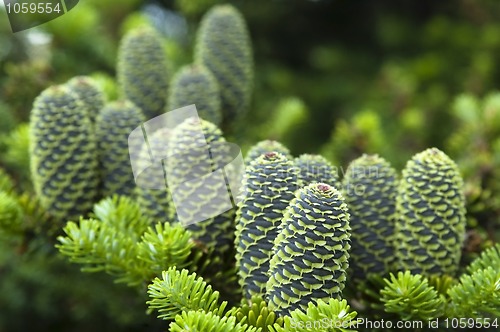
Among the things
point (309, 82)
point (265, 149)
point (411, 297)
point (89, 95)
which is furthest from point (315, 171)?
point (309, 82)

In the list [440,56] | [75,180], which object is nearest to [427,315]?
[75,180]

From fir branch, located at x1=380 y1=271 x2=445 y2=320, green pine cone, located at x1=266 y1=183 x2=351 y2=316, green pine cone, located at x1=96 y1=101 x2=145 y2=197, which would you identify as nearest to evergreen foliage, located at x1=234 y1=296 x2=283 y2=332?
green pine cone, located at x1=266 y1=183 x2=351 y2=316

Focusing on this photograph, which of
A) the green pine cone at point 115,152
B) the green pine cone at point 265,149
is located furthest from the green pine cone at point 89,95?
the green pine cone at point 265,149

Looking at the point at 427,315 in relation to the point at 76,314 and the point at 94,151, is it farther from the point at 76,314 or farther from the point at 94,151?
the point at 76,314

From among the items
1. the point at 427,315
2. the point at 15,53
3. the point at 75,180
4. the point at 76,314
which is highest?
the point at 15,53

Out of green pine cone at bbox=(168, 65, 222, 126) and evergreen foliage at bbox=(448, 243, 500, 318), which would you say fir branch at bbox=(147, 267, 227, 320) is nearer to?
evergreen foliage at bbox=(448, 243, 500, 318)

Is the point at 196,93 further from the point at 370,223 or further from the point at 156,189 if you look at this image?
the point at 370,223

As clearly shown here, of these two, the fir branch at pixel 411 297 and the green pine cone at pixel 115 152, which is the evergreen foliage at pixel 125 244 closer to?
the green pine cone at pixel 115 152
